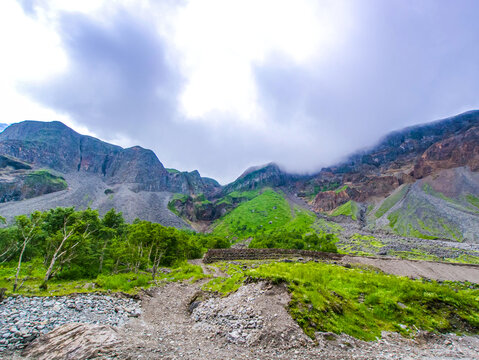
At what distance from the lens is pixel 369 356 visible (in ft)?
31.2

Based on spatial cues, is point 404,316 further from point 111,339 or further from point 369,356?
point 111,339

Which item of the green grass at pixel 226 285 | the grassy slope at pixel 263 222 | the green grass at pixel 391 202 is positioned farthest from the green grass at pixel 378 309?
the green grass at pixel 391 202

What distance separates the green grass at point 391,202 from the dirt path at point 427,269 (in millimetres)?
129211

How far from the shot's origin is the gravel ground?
10531 mm

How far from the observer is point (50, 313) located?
1268 cm

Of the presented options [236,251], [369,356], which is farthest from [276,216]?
[369,356]

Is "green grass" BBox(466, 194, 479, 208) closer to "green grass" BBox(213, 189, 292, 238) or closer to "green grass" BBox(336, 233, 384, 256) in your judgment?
"green grass" BBox(336, 233, 384, 256)

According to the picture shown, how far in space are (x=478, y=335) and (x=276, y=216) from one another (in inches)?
6835

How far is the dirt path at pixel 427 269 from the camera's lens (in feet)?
143

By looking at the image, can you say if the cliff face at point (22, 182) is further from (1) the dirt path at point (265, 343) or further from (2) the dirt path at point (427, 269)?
(2) the dirt path at point (427, 269)

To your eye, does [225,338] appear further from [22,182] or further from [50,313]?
[22,182]

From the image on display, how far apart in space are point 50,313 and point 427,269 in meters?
63.3

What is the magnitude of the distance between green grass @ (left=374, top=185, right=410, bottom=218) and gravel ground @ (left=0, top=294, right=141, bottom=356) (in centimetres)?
18961

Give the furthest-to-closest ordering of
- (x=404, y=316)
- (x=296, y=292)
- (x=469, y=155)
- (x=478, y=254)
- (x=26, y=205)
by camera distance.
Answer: (x=469, y=155)
(x=26, y=205)
(x=478, y=254)
(x=404, y=316)
(x=296, y=292)
